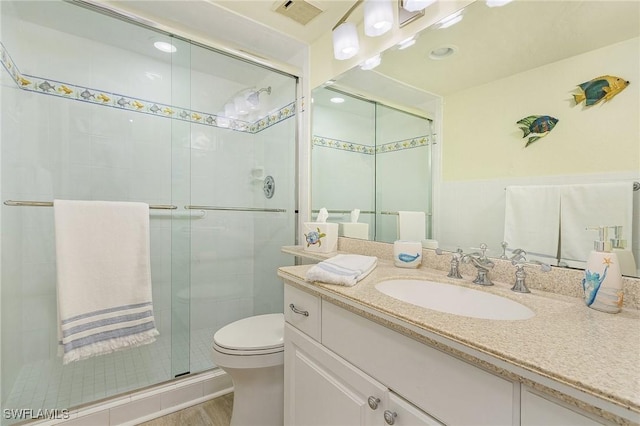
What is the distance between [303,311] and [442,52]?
1.14m

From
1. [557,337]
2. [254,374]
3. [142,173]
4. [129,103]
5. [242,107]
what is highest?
[242,107]

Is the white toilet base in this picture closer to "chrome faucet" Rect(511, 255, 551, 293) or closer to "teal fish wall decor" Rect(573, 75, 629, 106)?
"chrome faucet" Rect(511, 255, 551, 293)

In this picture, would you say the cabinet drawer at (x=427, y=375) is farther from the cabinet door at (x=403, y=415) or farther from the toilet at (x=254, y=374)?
the toilet at (x=254, y=374)

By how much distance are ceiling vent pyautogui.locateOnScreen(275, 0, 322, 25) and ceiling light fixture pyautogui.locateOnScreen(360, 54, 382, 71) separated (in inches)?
16.4

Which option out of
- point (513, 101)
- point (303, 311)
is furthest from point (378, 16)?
point (303, 311)

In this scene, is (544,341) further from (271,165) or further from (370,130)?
(271,165)

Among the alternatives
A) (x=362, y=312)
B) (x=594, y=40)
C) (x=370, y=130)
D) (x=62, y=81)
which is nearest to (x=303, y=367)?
(x=362, y=312)

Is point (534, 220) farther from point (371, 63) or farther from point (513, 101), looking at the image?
point (371, 63)

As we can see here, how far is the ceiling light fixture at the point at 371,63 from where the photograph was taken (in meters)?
1.40

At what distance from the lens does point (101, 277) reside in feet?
4.65

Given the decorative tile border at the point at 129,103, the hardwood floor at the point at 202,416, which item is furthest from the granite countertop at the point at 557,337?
the decorative tile border at the point at 129,103

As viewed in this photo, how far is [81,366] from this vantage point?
1606 mm

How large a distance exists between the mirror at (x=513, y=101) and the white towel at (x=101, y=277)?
59.4 inches

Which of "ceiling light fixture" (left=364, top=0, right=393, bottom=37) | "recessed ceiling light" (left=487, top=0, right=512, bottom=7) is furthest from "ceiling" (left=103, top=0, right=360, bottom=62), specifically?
"recessed ceiling light" (left=487, top=0, right=512, bottom=7)
